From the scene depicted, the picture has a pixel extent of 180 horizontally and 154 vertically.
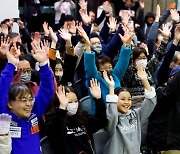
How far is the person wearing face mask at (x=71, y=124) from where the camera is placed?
12.0 ft

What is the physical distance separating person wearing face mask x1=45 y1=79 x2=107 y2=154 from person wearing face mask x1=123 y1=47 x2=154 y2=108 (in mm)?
906

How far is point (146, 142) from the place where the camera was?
4.49 meters

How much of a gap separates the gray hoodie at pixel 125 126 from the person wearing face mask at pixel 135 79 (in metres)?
0.56

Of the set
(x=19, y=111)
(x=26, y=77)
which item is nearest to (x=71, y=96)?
(x=19, y=111)

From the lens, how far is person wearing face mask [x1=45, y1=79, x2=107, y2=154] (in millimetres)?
3666

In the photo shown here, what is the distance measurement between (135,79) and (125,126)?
3.42ft

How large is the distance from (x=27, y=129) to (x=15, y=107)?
0.62 ft

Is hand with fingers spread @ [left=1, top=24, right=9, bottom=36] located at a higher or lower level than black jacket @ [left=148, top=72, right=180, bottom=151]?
higher

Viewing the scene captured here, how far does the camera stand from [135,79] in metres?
5.10

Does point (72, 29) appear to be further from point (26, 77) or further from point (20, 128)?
point (20, 128)

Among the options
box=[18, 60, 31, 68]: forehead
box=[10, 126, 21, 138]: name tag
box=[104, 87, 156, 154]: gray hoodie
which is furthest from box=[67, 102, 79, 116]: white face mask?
box=[18, 60, 31, 68]: forehead

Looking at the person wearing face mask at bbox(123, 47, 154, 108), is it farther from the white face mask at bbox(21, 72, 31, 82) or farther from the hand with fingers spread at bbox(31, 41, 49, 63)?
the hand with fingers spread at bbox(31, 41, 49, 63)

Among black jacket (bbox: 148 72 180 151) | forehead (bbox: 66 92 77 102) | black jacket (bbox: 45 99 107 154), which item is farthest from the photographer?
black jacket (bbox: 148 72 180 151)

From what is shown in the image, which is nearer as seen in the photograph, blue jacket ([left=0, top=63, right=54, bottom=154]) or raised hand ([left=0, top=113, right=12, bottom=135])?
raised hand ([left=0, top=113, right=12, bottom=135])
